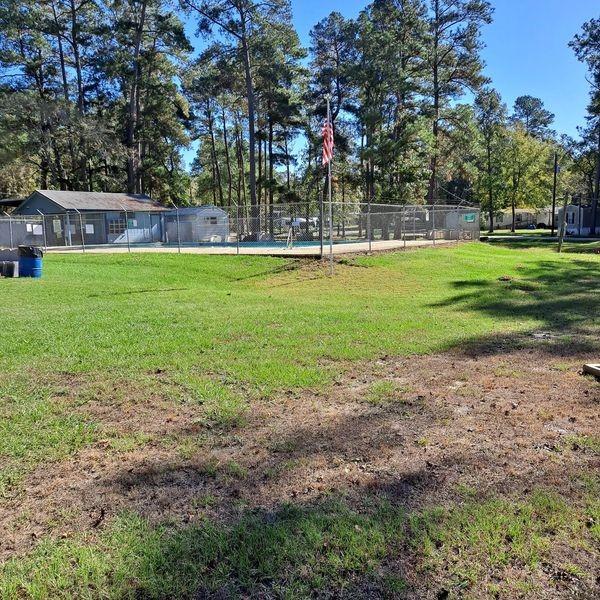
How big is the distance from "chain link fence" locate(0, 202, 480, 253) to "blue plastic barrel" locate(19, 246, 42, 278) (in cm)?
877

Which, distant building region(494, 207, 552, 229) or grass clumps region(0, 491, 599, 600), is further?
distant building region(494, 207, 552, 229)

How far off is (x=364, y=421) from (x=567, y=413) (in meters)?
1.57

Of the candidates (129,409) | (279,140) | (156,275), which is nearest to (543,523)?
(129,409)

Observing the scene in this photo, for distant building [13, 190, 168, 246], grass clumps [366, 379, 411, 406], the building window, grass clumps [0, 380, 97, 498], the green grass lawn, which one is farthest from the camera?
the building window

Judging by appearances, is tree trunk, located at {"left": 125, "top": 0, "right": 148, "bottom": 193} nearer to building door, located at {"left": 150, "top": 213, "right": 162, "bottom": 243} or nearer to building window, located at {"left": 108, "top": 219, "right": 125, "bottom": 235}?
building door, located at {"left": 150, "top": 213, "right": 162, "bottom": 243}

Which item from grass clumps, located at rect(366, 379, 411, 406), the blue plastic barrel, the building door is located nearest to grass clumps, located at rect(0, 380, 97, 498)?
grass clumps, located at rect(366, 379, 411, 406)

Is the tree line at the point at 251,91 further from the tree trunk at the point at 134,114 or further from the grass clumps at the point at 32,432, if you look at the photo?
the grass clumps at the point at 32,432

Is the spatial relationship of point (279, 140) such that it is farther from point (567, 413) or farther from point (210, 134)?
point (567, 413)

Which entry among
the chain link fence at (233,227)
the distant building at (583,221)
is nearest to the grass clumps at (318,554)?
the chain link fence at (233,227)

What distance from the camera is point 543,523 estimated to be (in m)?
2.43

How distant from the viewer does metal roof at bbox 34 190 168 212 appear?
29.4 meters

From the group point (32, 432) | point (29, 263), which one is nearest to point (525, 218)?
point (29, 263)

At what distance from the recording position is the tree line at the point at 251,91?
29.5 meters

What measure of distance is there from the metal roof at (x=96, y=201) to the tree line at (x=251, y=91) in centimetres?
422
